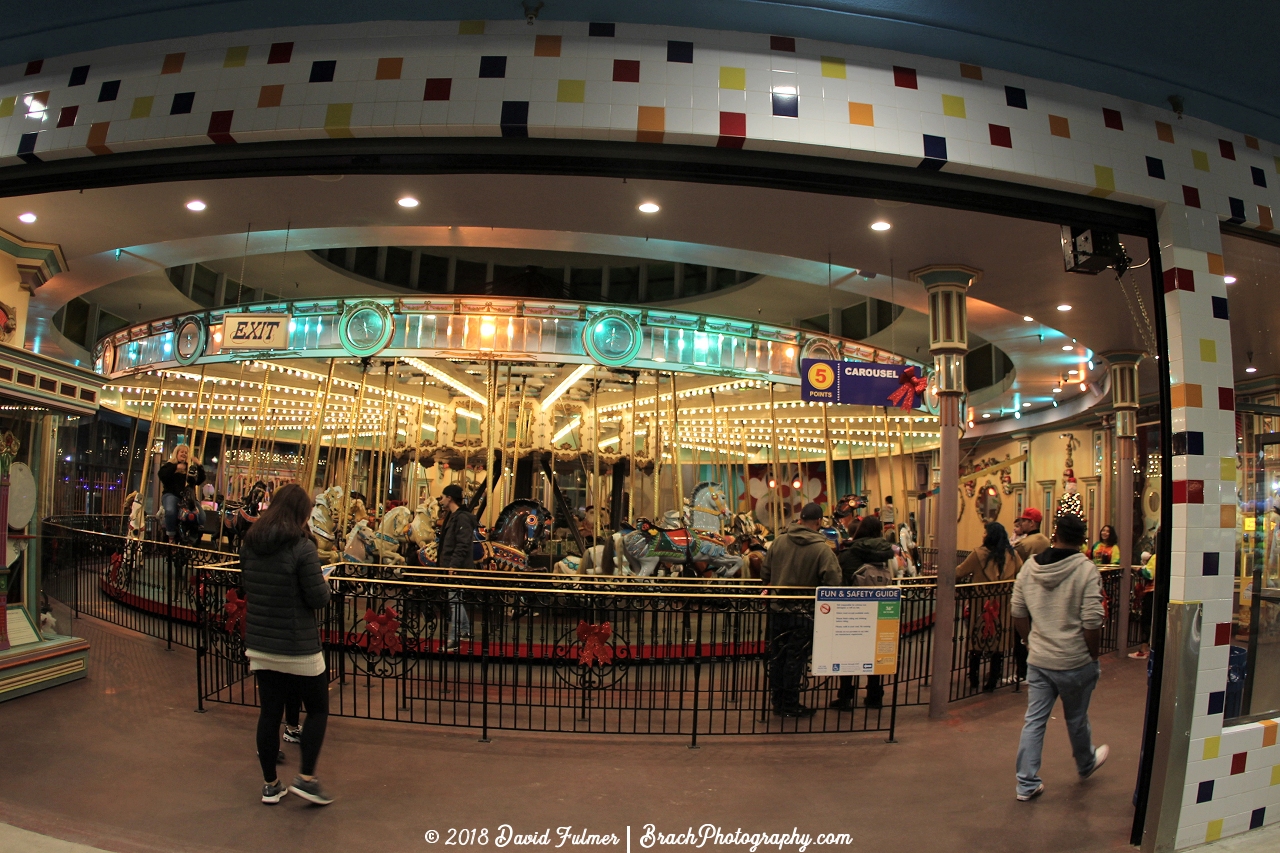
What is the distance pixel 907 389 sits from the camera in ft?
25.2

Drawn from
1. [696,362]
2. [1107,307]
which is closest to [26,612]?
[696,362]

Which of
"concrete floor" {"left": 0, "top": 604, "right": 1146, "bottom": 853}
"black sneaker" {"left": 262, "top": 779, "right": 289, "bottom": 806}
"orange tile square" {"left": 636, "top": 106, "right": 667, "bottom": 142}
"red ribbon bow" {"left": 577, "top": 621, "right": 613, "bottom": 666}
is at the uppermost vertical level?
"orange tile square" {"left": 636, "top": 106, "right": 667, "bottom": 142}

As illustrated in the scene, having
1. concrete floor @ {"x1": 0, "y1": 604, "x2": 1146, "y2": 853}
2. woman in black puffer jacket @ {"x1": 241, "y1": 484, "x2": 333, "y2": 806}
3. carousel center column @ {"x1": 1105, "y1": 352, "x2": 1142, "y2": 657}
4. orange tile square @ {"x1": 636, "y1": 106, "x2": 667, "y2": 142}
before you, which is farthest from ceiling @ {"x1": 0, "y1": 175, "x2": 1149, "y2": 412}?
concrete floor @ {"x1": 0, "y1": 604, "x2": 1146, "y2": 853}

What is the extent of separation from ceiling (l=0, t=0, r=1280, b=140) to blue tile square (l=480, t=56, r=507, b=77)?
206 millimetres

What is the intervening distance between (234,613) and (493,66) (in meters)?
4.53

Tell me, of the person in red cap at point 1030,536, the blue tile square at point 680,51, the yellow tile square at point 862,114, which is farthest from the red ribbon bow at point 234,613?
the person in red cap at point 1030,536

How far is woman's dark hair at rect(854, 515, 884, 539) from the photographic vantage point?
623 cm

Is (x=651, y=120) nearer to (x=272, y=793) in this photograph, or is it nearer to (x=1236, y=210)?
(x=1236, y=210)

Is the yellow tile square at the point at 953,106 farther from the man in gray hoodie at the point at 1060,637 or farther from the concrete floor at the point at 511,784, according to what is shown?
the concrete floor at the point at 511,784

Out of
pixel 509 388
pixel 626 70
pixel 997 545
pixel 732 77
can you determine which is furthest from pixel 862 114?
pixel 509 388

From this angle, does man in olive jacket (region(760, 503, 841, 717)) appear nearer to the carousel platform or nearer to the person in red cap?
the person in red cap

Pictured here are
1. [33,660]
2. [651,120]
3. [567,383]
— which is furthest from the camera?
[567,383]

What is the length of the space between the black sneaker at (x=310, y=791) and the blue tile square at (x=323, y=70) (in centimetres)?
330

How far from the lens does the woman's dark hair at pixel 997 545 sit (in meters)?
7.71
